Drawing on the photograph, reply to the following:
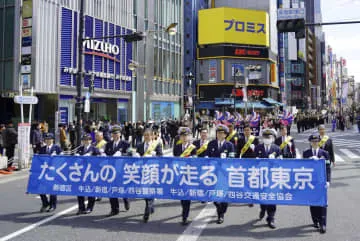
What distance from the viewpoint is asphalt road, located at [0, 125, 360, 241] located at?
18.8 feet

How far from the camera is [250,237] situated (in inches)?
224

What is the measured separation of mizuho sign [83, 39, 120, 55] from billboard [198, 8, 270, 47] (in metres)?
33.3

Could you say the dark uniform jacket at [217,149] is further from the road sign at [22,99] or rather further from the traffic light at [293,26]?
the road sign at [22,99]

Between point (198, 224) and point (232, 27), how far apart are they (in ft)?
191

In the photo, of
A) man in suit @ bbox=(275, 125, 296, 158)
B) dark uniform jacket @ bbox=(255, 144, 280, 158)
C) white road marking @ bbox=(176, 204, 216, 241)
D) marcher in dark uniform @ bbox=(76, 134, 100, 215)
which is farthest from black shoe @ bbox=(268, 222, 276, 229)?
marcher in dark uniform @ bbox=(76, 134, 100, 215)

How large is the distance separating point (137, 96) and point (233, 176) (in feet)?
93.6

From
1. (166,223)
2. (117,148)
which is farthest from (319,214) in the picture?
(117,148)

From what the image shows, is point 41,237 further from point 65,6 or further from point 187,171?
point 65,6

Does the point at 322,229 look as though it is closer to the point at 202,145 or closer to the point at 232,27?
the point at 202,145

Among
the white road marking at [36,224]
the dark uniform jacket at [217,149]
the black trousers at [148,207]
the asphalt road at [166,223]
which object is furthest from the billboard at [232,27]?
the black trousers at [148,207]

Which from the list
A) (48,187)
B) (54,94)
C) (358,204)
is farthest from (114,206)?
(54,94)

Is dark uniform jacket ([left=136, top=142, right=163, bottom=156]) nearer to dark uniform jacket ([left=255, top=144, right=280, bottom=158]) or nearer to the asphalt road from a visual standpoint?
the asphalt road

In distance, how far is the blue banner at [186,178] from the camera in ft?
20.4

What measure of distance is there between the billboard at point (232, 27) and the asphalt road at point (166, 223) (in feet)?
180
